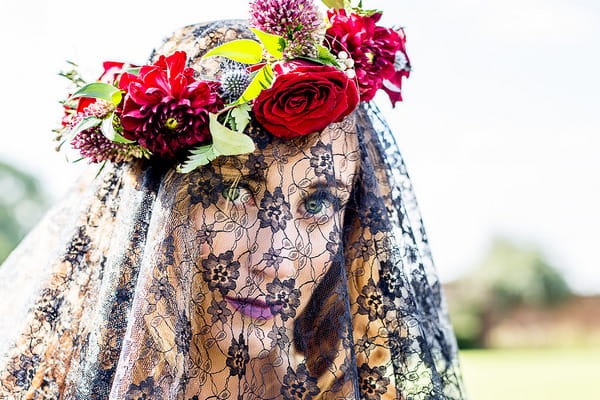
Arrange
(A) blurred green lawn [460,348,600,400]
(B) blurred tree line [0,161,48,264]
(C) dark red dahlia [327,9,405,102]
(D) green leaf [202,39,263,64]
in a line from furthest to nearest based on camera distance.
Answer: (B) blurred tree line [0,161,48,264], (A) blurred green lawn [460,348,600,400], (C) dark red dahlia [327,9,405,102], (D) green leaf [202,39,263,64]

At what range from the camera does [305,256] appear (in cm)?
160

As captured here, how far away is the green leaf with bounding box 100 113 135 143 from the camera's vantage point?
1.59m

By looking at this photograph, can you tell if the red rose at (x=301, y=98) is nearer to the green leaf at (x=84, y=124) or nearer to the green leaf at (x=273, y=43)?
the green leaf at (x=273, y=43)

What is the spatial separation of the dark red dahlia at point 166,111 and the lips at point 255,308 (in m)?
0.44

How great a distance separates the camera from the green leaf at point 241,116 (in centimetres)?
159

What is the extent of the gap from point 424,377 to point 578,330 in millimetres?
26800

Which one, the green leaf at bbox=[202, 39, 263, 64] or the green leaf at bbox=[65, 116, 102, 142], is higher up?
the green leaf at bbox=[202, 39, 263, 64]

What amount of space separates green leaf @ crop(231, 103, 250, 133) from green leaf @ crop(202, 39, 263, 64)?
13cm

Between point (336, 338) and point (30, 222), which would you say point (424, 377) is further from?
point (30, 222)

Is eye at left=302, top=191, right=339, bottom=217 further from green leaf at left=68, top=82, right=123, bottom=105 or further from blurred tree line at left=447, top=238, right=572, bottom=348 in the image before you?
blurred tree line at left=447, top=238, right=572, bottom=348

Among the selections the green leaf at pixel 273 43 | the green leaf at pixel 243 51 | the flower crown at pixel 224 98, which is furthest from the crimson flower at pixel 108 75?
the green leaf at pixel 273 43

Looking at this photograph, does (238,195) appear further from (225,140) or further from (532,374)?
(532,374)

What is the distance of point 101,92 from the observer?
164 centimetres

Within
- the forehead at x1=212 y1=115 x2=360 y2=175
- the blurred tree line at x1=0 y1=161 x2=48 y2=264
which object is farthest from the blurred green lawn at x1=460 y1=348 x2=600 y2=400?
the blurred tree line at x1=0 y1=161 x2=48 y2=264
